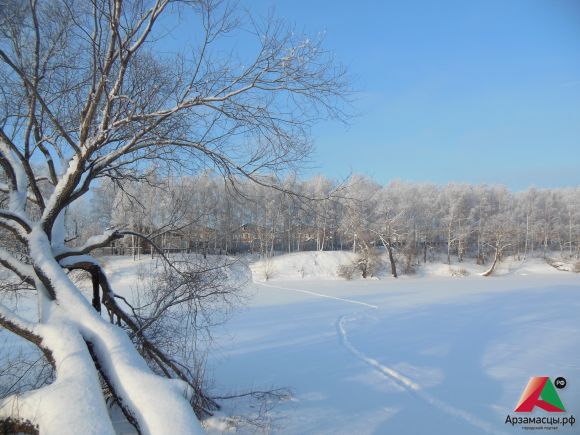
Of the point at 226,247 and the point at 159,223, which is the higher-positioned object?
the point at 159,223

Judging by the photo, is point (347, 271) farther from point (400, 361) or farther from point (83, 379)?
point (83, 379)

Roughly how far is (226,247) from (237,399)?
2.82 metres

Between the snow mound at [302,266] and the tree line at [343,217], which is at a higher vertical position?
the tree line at [343,217]

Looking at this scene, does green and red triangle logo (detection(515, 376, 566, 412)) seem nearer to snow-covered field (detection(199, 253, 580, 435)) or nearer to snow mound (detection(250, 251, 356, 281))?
snow-covered field (detection(199, 253, 580, 435))

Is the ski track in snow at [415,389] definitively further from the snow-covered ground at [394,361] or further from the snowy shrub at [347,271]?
the snowy shrub at [347,271]

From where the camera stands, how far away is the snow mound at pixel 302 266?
35.8 metres

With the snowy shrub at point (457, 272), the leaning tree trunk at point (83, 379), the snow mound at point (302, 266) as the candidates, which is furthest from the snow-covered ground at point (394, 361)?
the snowy shrub at point (457, 272)

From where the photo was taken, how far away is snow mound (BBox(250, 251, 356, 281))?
3578cm

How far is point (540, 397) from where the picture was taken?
22.9 feet

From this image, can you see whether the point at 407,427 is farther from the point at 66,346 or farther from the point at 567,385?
the point at 66,346

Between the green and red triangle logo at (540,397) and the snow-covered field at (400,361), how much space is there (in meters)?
0.15

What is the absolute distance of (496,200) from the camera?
6272cm

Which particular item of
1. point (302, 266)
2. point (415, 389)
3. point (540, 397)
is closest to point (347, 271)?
point (302, 266)

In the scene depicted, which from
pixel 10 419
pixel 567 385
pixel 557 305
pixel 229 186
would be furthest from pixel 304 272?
pixel 10 419
